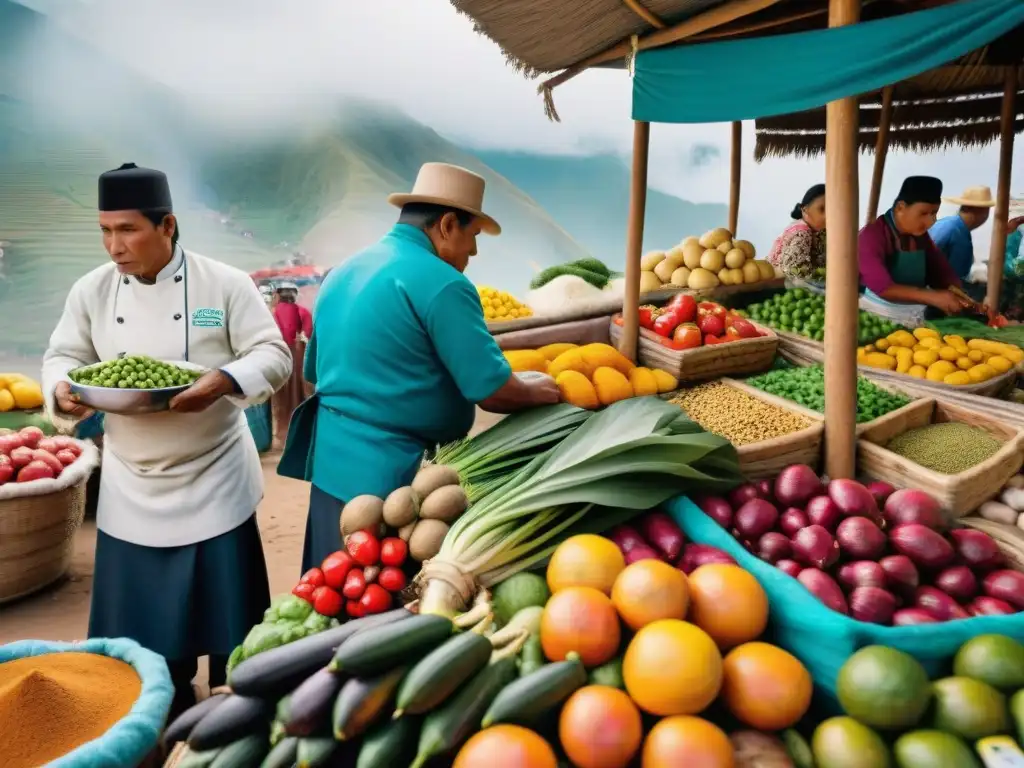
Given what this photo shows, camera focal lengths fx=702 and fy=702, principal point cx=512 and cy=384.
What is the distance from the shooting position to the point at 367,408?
2.24 m

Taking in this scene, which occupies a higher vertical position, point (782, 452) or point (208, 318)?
point (208, 318)

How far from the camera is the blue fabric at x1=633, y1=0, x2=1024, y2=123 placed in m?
2.02

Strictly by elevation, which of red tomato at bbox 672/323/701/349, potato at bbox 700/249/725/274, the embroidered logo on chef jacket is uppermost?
potato at bbox 700/249/725/274

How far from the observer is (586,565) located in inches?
59.1

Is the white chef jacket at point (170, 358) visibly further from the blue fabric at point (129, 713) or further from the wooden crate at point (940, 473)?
the wooden crate at point (940, 473)

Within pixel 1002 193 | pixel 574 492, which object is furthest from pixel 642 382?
pixel 1002 193

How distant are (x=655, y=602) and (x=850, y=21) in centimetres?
187

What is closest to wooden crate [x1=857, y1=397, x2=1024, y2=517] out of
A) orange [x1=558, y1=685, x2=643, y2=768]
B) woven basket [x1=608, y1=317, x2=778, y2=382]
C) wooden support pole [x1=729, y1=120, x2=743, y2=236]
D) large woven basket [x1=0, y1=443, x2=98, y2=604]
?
woven basket [x1=608, y1=317, x2=778, y2=382]

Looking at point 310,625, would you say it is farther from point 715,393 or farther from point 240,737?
point 715,393

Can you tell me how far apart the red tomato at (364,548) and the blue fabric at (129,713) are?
726mm

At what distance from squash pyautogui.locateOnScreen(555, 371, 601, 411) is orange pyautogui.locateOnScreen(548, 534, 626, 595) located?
979 millimetres

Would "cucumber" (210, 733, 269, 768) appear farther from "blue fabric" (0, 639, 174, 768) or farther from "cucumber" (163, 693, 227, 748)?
"blue fabric" (0, 639, 174, 768)

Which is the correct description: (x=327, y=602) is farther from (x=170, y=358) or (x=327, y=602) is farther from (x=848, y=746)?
(x=170, y=358)

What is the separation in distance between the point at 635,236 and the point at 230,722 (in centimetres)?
258
